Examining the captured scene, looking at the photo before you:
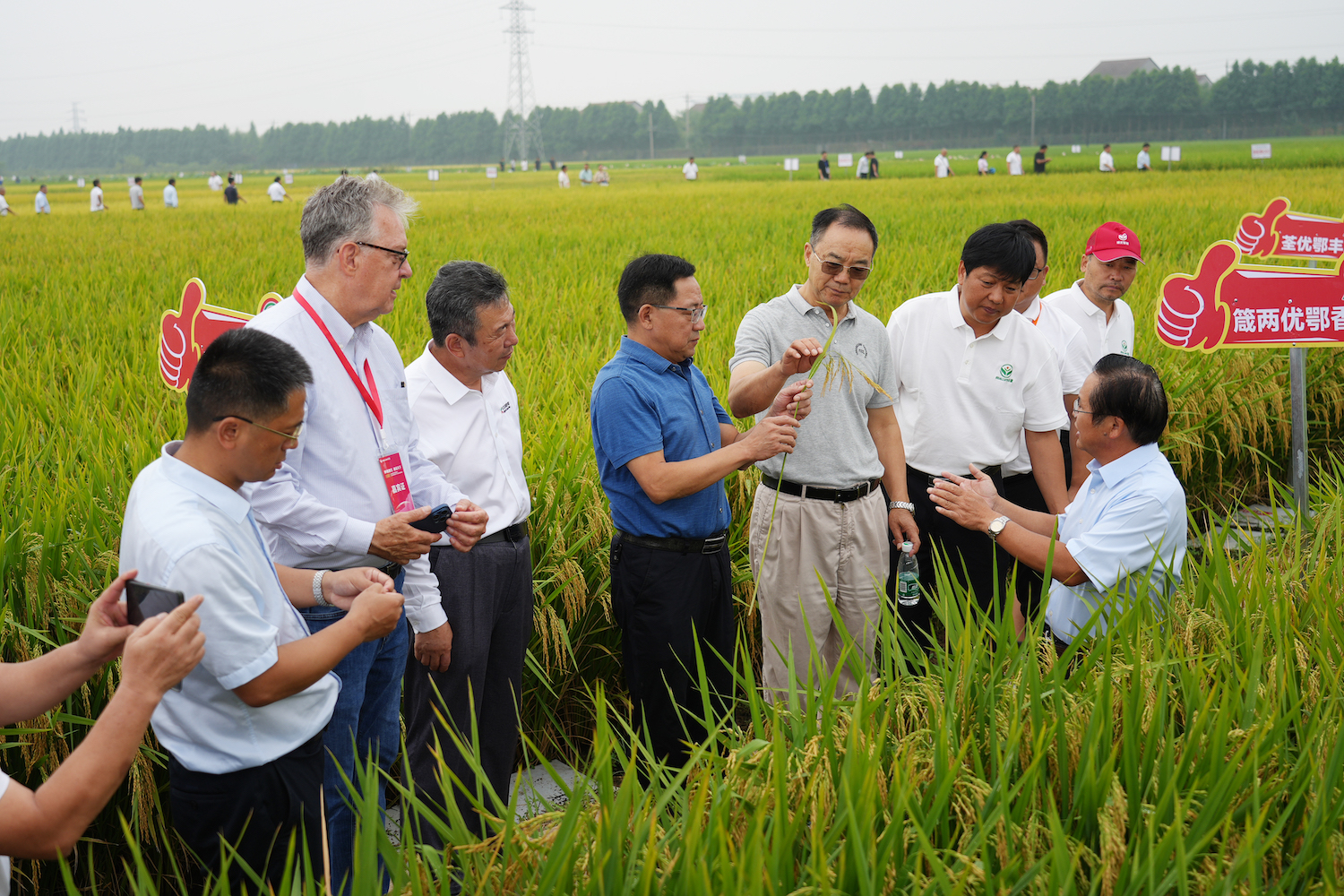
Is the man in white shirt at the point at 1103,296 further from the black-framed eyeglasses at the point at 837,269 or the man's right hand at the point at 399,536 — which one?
the man's right hand at the point at 399,536

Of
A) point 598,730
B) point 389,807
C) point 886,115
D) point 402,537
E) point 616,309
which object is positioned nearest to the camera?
point 598,730

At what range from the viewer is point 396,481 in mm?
2180

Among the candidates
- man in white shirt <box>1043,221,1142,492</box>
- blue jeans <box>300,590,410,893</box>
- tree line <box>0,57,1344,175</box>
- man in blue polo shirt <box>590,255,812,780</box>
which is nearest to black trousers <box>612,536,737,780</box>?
man in blue polo shirt <box>590,255,812,780</box>

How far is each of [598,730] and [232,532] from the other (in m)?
0.74

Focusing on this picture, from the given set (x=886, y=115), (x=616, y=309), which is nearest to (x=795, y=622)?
(x=616, y=309)

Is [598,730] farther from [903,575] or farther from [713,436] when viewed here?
[903,575]

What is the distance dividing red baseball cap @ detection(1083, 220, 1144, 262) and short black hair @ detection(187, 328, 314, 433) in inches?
128

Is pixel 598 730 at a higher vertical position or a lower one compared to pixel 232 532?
lower

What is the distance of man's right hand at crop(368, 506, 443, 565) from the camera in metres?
2.02

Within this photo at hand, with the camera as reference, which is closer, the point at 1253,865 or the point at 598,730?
the point at 1253,865

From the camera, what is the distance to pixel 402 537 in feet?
6.64

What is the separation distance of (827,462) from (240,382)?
1807 mm

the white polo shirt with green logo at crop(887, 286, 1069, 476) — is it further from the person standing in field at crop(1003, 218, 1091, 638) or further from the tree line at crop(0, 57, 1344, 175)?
the tree line at crop(0, 57, 1344, 175)

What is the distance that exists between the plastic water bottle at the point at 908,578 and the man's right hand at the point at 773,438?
79cm
